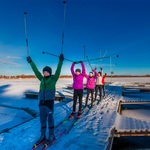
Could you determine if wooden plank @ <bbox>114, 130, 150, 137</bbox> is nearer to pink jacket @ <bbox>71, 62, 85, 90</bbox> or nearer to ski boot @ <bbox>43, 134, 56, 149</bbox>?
pink jacket @ <bbox>71, 62, 85, 90</bbox>

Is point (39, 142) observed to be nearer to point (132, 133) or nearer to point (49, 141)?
point (49, 141)

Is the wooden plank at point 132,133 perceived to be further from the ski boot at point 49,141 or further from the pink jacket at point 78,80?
Answer: the ski boot at point 49,141

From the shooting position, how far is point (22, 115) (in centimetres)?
895

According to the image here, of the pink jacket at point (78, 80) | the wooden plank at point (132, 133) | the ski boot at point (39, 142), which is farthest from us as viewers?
the pink jacket at point (78, 80)

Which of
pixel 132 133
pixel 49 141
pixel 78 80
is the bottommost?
pixel 132 133

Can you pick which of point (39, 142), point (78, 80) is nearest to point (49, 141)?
point (39, 142)

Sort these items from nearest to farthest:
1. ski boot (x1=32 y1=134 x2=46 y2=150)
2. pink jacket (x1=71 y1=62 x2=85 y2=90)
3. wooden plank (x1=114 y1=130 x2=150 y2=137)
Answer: ski boot (x1=32 y1=134 x2=46 y2=150), wooden plank (x1=114 y1=130 x2=150 y2=137), pink jacket (x1=71 y1=62 x2=85 y2=90)

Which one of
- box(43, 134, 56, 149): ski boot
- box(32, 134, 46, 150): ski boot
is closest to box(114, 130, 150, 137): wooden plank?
box(43, 134, 56, 149): ski boot

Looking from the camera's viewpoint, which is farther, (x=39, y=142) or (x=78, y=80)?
(x=78, y=80)

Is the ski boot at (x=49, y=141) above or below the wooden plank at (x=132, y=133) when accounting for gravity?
above

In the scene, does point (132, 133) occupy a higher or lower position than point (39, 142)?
lower

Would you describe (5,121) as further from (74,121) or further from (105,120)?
(105,120)

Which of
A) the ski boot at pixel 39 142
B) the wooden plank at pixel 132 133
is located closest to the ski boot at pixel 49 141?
the ski boot at pixel 39 142

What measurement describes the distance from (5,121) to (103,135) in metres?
4.47
